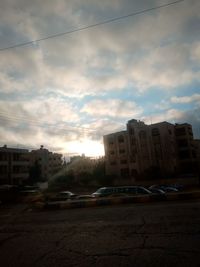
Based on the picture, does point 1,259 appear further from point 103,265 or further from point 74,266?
point 103,265

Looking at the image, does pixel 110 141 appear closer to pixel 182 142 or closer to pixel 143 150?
pixel 143 150

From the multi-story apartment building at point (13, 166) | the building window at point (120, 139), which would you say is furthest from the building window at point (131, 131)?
the multi-story apartment building at point (13, 166)

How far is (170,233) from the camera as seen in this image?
5.93 meters

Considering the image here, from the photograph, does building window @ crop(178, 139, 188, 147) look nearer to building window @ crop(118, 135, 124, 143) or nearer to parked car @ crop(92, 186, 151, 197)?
building window @ crop(118, 135, 124, 143)

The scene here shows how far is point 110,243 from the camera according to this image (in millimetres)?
5594

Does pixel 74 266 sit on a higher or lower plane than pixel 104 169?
lower

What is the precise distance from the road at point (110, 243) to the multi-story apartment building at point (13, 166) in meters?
60.5

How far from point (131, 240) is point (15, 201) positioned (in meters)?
16.4

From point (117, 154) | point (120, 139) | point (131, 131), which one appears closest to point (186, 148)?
point (131, 131)

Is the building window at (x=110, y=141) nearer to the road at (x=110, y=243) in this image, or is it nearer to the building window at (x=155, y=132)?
the building window at (x=155, y=132)

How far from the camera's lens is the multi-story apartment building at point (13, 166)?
64.7m

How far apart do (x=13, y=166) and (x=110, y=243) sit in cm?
6601

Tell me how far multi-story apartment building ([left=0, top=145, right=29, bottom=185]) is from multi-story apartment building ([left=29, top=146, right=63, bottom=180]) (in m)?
33.9

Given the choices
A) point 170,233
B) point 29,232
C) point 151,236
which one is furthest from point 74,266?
point 29,232
